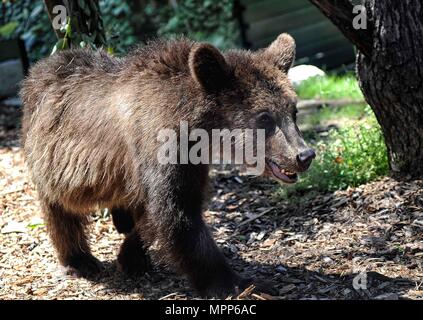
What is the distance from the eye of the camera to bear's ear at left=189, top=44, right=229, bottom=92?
16.0 feet

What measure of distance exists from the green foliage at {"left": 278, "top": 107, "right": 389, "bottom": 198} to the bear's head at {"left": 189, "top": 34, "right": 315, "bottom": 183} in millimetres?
1840

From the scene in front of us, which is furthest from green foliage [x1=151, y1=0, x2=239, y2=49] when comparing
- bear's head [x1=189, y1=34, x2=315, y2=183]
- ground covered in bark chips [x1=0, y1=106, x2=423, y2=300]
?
bear's head [x1=189, y1=34, x2=315, y2=183]

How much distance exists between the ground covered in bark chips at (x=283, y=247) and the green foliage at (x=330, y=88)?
310 cm

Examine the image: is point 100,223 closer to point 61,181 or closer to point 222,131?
point 61,181

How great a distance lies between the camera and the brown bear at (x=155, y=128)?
192 inches

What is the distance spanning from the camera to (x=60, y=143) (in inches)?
220

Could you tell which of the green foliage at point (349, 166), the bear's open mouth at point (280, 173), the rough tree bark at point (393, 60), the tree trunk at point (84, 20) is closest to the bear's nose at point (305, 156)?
the bear's open mouth at point (280, 173)

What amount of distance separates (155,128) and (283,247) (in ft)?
5.94

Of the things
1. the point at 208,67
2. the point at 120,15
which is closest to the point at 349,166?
the point at 208,67

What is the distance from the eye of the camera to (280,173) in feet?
16.8

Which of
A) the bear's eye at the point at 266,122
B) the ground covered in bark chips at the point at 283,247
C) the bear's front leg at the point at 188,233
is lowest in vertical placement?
the ground covered in bark chips at the point at 283,247

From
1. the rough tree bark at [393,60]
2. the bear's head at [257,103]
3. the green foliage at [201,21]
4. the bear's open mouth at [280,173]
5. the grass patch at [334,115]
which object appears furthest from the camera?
the green foliage at [201,21]

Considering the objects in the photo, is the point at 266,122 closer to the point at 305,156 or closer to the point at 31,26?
the point at 305,156

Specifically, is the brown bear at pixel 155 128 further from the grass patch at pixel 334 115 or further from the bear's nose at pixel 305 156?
the grass patch at pixel 334 115
